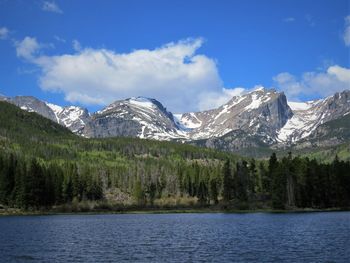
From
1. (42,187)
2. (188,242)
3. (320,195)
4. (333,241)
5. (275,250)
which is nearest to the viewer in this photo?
(275,250)

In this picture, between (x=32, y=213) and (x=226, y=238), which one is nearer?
(x=226, y=238)

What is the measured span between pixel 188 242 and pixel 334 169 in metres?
112

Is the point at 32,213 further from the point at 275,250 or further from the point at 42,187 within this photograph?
the point at 275,250

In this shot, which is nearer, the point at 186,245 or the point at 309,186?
the point at 186,245

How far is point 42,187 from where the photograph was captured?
19125cm

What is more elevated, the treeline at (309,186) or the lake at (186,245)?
the treeline at (309,186)

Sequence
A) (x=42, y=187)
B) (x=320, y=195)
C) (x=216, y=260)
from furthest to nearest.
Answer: (x=42, y=187), (x=320, y=195), (x=216, y=260)

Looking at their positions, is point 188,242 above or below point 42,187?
below

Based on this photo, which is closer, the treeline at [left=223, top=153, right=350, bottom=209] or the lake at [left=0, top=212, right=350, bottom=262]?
the lake at [left=0, top=212, right=350, bottom=262]

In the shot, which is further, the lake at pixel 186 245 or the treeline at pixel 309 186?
the treeline at pixel 309 186

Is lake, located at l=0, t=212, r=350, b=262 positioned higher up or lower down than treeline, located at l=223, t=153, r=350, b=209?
lower down

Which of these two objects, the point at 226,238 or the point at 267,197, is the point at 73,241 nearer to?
the point at 226,238

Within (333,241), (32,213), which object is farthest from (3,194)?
(333,241)

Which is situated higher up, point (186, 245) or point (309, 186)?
point (309, 186)
